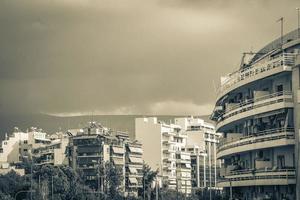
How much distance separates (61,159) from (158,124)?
3047 centimetres

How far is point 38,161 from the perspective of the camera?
179 m

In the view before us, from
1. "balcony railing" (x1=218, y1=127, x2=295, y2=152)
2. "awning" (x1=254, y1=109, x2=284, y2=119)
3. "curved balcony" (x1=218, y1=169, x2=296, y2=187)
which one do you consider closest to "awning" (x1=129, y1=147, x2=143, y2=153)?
"curved balcony" (x1=218, y1=169, x2=296, y2=187)

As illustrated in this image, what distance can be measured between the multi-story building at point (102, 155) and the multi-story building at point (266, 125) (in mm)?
87373

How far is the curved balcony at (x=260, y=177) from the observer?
5438 cm

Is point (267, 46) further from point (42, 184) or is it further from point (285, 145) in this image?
point (42, 184)

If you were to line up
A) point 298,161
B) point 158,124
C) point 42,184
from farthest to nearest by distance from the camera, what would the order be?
point 158,124 → point 42,184 → point 298,161

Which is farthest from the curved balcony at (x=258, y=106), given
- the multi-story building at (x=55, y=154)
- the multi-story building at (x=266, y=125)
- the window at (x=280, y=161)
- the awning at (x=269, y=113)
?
the multi-story building at (x=55, y=154)

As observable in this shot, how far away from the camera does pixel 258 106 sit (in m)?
59.2

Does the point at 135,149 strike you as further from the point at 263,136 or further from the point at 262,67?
the point at 262,67

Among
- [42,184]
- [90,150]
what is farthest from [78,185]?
[90,150]

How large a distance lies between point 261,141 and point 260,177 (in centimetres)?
295

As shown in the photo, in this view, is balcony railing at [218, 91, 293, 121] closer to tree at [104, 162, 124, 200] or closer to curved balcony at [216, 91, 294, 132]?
curved balcony at [216, 91, 294, 132]

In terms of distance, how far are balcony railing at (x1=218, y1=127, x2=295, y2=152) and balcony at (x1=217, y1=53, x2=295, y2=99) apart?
14.8 feet

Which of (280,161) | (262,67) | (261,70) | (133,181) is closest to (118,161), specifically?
(133,181)
